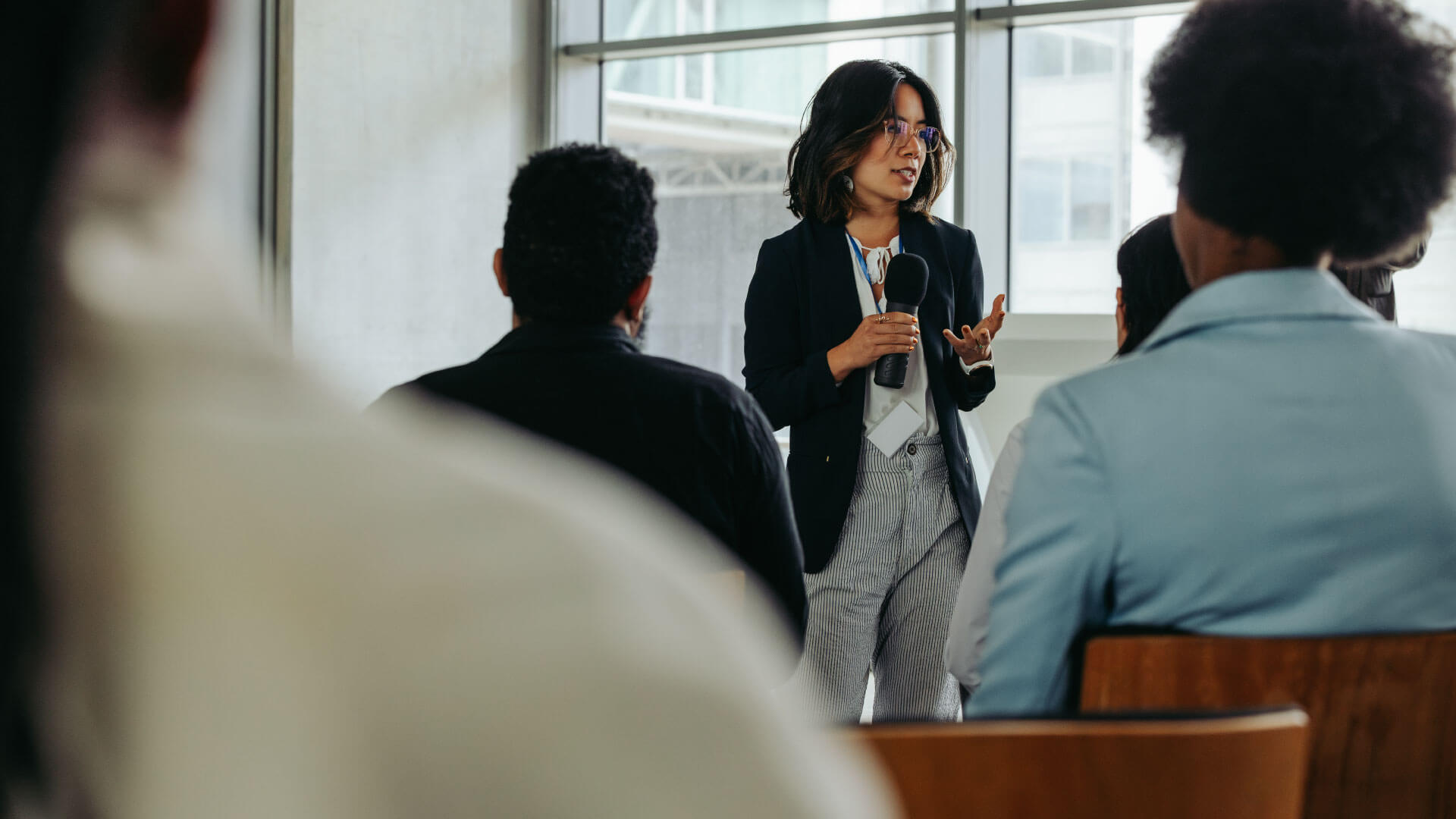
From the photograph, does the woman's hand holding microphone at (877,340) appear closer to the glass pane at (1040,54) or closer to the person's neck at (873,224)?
the person's neck at (873,224)

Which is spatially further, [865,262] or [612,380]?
[865,262]

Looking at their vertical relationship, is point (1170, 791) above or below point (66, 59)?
below

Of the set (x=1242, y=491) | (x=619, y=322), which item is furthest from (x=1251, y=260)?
(x=619, y=322)

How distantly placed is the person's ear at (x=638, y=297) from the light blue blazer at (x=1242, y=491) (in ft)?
3.20

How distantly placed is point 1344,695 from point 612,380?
1.07 metres

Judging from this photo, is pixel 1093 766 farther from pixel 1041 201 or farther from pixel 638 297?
pixel 1041 201

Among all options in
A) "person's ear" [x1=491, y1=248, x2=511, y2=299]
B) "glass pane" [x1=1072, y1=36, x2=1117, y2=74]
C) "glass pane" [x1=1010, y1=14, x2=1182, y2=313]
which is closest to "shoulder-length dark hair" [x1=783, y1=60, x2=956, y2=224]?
"person's ear" [x1=491, y1=248, x2=511, y2=299]

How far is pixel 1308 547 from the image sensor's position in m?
1.09

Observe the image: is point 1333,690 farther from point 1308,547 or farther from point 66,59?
point 66,59

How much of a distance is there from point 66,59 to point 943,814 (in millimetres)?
727

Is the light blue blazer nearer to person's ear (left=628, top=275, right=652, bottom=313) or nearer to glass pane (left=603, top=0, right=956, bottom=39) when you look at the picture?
person's ear (left=628, top=275, right=652, bottom=313)

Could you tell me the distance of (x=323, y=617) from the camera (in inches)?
8.4

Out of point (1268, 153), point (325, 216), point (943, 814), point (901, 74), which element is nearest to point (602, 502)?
point (943, 814)

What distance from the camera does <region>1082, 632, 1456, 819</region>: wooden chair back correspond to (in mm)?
1017
